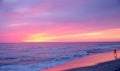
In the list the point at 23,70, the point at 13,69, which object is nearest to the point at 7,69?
the point at 13,69

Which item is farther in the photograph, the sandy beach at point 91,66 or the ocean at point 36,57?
the ocean at point 36,57

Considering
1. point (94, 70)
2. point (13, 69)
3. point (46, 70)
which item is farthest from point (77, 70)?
point (13, 69)

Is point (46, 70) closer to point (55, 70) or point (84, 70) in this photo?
point (55, 70)

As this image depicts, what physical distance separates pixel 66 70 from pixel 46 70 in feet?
7.79

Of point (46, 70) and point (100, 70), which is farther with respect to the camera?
point (46, 70)

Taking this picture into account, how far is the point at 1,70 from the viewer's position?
2353 cm

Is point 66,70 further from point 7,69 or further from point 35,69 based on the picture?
point 7,69

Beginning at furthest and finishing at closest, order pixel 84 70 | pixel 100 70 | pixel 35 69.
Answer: pixel 35 69, pixel 84 70, pixel 100 70

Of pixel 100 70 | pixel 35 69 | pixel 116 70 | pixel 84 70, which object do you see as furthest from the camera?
pixel 35 69

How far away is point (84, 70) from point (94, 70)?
140 centimetres

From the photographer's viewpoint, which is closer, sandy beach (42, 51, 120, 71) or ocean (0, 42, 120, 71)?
sandy beach (42, 51, 120, 71)

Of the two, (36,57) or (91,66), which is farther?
(36,57)

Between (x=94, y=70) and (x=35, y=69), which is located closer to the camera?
(x=94, y=70)

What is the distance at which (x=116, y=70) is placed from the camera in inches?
630
